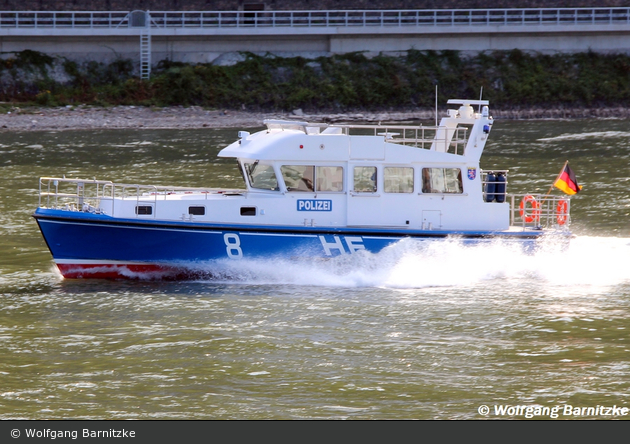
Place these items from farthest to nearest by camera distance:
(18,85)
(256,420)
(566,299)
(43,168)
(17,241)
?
(18,85) → (43,168) → (17,241) → (566,299) → (256,420)

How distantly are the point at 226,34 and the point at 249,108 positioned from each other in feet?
17.6

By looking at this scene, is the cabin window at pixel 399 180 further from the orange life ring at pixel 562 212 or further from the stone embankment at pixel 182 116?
the stone embankment at pixel 182 116

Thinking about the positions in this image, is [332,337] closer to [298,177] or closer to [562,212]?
[298,177]

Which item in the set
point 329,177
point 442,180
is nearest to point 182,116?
point 329,177

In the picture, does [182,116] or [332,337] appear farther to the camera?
[182,116]

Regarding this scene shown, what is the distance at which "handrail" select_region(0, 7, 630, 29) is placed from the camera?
5222cm

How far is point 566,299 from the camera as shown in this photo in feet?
53.7

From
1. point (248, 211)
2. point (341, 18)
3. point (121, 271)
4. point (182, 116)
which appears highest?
point (341, 18)

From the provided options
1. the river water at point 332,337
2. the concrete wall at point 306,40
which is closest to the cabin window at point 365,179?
the river water at point 332,337

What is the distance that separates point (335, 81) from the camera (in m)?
51.8

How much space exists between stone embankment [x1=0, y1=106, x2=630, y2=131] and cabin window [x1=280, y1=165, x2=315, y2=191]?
3043cm

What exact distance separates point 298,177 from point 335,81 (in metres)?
35.4
